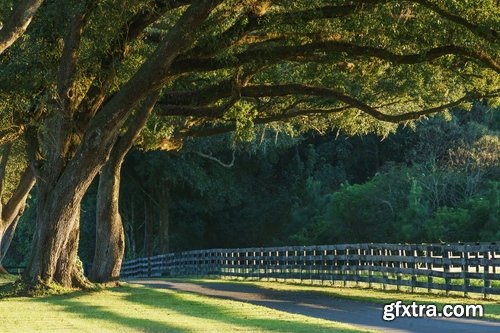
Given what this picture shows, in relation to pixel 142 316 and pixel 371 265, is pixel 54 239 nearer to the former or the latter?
pixel 142 316

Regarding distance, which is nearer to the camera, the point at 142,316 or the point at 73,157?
the point at 142,316

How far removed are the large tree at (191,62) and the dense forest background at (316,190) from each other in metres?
15.7

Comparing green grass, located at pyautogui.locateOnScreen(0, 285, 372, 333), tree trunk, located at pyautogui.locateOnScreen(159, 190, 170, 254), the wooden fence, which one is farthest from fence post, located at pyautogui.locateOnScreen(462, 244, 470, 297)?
tree trunk, located at pyautogui.locateOnScreen(159, 190, 170, 254)

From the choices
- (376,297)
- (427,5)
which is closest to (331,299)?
(376,297)

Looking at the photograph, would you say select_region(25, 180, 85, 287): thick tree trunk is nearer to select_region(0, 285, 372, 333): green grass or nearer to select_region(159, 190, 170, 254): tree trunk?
select_region(0, 285, 372, 333): green grass

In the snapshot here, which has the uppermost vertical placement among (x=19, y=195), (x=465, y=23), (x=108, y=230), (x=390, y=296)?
(x=465, y=23)

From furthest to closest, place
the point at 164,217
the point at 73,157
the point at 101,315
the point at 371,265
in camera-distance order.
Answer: the point at 164,217 < the point at 371,265 < the point at 73,157 < the point at 101,315

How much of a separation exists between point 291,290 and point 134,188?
2975 cm

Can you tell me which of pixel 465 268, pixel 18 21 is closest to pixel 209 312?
pixel 465 268

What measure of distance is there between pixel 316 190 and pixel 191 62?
38.5m

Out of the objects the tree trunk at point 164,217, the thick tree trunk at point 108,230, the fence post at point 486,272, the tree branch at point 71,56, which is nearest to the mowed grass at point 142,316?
the thick tree trunk at point 108,230

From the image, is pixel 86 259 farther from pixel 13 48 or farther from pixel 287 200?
pixel 13 48

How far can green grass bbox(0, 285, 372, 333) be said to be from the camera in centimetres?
1628

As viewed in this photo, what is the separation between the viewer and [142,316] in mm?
18844
